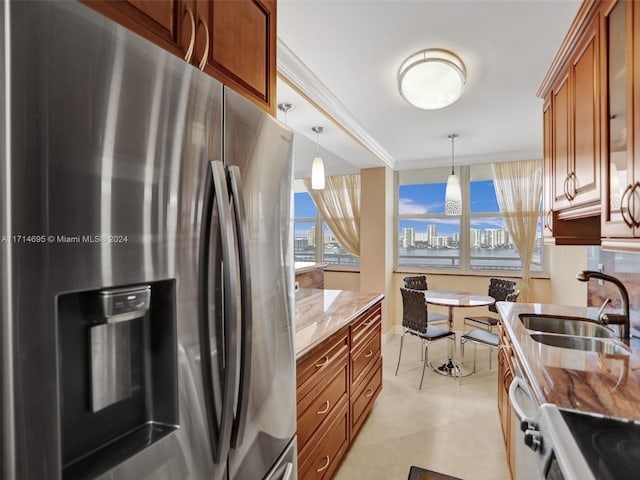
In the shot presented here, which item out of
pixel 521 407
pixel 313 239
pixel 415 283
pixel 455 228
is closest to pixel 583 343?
pixel 521 407

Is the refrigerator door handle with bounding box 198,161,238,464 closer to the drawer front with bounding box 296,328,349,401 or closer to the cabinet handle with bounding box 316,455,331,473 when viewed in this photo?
the drawer front with bounding box 296,328,349,401

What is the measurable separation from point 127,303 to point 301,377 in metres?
1.13

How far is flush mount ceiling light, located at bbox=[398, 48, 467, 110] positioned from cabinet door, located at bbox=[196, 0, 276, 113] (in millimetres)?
1068

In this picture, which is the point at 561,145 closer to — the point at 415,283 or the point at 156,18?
the point at 156,18

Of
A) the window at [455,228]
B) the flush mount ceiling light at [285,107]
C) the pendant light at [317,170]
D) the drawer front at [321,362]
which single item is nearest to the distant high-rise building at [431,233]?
the window at [455,228]

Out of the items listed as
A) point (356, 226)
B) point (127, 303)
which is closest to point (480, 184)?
point (356, 226)

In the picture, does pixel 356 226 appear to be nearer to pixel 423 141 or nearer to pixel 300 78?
pixel 423 141

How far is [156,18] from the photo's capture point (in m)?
0.84

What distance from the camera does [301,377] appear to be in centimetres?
158

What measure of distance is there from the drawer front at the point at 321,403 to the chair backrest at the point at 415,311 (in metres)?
1.48

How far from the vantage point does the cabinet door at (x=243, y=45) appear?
1.04m

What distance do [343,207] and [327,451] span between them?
437cm

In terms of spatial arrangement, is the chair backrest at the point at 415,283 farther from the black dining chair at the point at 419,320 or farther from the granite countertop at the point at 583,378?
the granite countertop at the point at 583,378

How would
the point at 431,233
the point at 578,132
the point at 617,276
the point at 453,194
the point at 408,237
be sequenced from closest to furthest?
1. the point at 578,132
2. the point at 617,276
3. the point at 453,194
4. the point at 431,233
5. the point at 408,237
